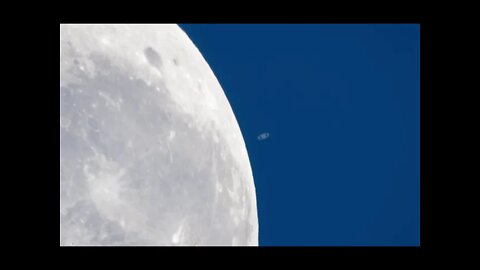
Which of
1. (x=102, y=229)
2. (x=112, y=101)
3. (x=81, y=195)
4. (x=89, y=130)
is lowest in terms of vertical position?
(x=102, y=229)

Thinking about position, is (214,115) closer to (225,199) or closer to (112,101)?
(225,199)

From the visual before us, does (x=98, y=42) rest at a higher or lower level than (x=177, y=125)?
higher

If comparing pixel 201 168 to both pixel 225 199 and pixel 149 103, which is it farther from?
pixel 149 103


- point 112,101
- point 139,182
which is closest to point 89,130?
point 112,101

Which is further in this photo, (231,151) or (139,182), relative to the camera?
(231,151)
